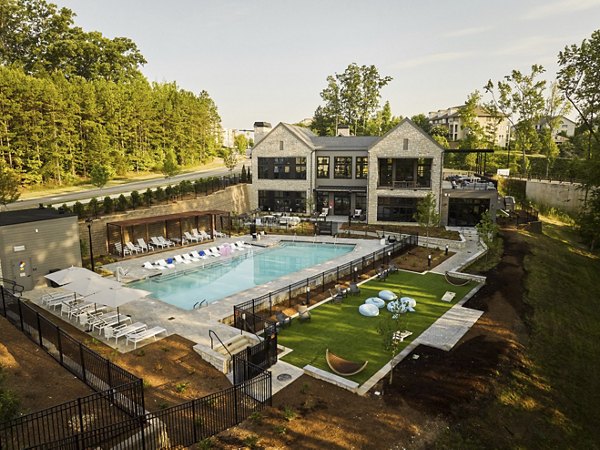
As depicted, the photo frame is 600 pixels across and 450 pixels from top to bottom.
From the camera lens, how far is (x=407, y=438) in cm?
1039

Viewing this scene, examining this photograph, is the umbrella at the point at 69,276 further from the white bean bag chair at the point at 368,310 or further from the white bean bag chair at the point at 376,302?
the white bean bag chair at the point at 376,302

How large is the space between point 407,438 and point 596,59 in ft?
171

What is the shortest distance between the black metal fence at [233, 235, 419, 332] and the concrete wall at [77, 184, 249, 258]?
10.8m

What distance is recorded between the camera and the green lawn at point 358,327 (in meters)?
14.7

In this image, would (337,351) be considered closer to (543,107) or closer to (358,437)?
(358,437)

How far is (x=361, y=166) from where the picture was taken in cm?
4169

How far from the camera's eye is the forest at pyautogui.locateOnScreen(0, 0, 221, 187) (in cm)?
4169

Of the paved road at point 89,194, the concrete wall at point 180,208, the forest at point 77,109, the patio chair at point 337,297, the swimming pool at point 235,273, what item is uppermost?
the forest at point 77,109

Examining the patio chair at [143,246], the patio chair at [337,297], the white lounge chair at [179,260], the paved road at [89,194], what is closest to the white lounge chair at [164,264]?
the white lounge chair at [179,260]

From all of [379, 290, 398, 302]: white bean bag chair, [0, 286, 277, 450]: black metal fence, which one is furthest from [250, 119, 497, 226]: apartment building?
[0, 286, 277, 450]: black metal fence

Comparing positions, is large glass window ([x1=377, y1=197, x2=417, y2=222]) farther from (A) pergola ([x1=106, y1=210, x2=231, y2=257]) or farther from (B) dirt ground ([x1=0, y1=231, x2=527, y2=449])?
(B) dirt ground ([x1=0, y1=231, x2=527, y2=449])

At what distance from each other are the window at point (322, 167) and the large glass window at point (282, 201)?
268 cm

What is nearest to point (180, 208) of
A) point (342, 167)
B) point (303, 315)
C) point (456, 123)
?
point (342, 167)

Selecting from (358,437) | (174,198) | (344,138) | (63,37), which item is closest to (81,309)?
(358,437)
